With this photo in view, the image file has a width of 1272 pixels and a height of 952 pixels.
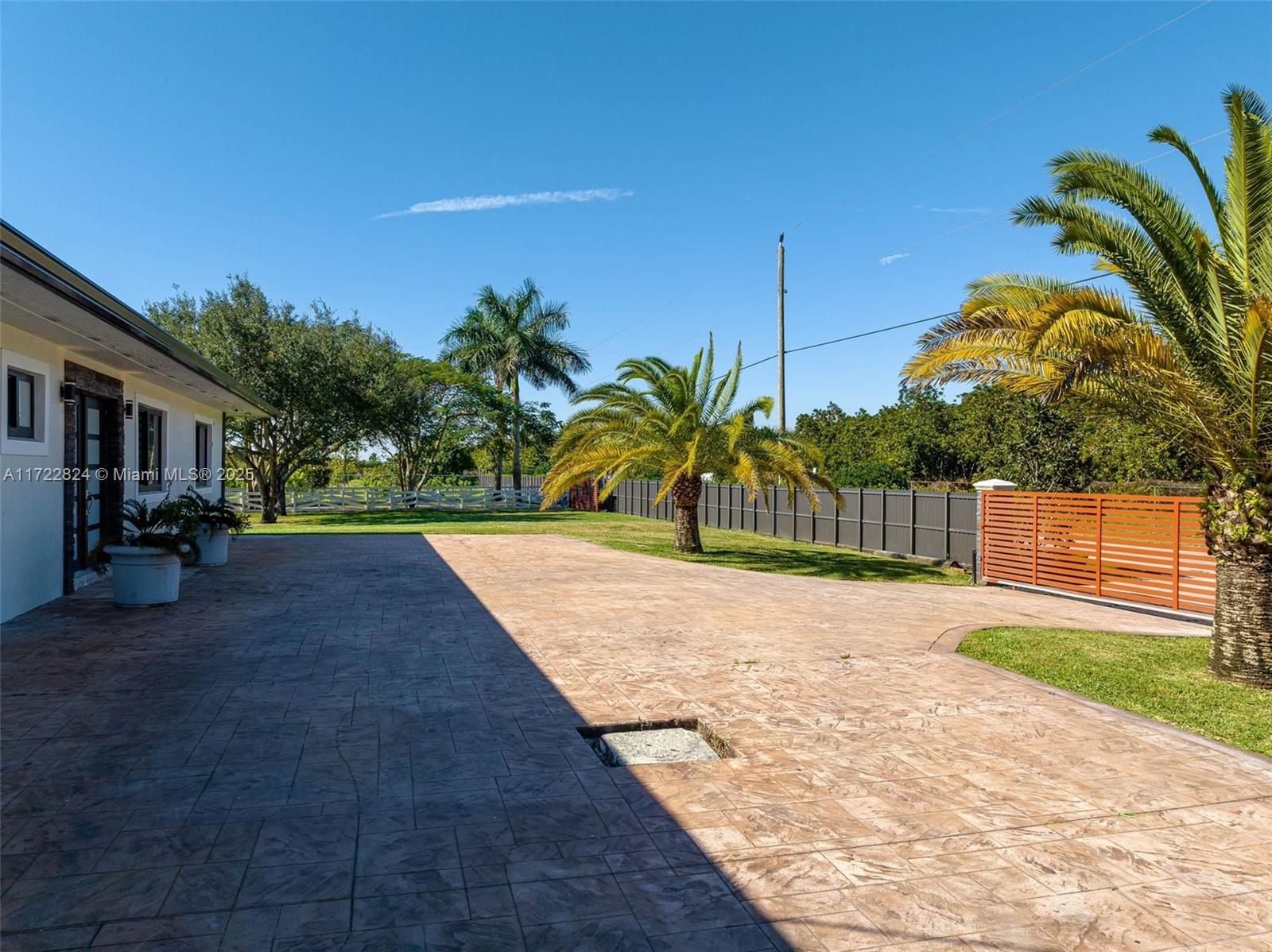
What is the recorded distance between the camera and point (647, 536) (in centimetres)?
2338

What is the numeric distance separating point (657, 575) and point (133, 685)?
29.7 ft

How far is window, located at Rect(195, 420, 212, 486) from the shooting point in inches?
682

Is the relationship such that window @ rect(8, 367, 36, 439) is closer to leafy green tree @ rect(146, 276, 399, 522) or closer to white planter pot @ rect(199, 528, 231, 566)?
white planter pot @ rect(199, 528, 231, 566)

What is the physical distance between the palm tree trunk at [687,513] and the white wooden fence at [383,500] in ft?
54.6

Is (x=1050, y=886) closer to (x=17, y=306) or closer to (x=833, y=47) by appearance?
(x=17, y=306)

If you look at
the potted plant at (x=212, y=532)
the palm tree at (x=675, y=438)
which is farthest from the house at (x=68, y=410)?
the palm tree at (x=675, y=438)

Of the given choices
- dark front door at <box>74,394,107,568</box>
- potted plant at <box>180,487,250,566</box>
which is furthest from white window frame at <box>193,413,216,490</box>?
dark front door at <box>74,394,107,568</box>

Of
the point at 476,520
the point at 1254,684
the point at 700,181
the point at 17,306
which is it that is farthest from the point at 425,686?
the point at 476,520

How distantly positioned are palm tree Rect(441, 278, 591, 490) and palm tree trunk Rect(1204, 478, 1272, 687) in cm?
3339

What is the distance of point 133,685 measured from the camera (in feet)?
19.8

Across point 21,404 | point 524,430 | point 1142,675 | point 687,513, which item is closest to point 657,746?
point 1142,675

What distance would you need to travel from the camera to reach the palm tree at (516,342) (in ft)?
128

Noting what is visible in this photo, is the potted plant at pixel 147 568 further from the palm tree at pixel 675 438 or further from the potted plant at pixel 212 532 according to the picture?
the palm tree at pixel 675 438

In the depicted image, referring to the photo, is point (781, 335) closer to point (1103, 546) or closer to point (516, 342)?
point (1103, 546)
